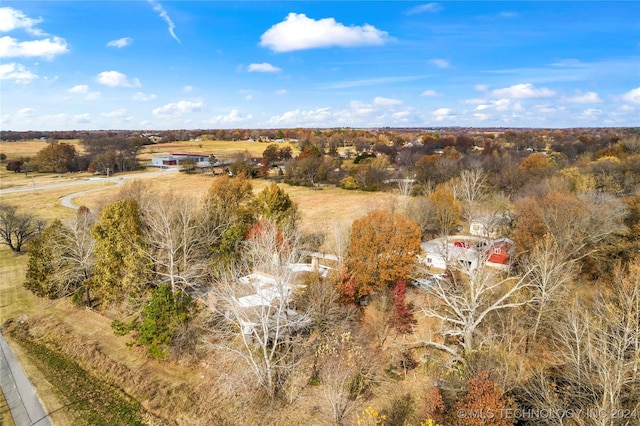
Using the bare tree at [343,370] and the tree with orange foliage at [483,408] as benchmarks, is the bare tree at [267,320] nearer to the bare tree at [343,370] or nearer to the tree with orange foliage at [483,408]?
the bare tree at [343,370]

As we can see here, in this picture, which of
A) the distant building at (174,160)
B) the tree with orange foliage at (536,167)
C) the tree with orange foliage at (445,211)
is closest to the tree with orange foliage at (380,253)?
the tree with orange foliage at (445,211)

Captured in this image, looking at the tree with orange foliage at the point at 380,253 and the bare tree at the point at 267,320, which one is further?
the tree with orange foliage at the point at 380,253

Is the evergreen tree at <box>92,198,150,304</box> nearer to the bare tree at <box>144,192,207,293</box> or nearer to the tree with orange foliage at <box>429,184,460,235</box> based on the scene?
the bare tree at <box>144,192,207,293</box>

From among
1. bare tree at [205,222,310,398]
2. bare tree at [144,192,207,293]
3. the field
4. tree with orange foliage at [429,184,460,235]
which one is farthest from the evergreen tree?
tree with orange foliage at [429,184,460,235]

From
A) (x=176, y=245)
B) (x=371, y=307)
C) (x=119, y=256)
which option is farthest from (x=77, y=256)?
(x=371, y=307)

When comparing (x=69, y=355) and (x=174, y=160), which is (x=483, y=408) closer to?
(x=69, y=355)

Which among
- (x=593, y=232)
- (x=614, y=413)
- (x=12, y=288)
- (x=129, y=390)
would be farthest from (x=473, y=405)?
(x=12, y=288)

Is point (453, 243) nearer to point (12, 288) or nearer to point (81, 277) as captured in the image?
point (81, 277)
